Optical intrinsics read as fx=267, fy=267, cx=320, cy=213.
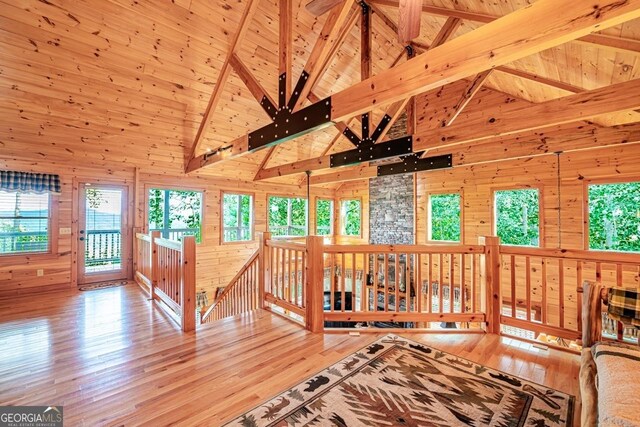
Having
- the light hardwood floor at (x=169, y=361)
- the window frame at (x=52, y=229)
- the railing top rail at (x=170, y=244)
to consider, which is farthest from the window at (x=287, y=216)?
the light hardwood floor at (x=169, y=361)

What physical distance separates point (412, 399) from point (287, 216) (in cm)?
689

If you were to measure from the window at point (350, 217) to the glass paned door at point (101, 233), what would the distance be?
21.0 feet

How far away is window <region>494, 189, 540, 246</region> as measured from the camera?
225 inches

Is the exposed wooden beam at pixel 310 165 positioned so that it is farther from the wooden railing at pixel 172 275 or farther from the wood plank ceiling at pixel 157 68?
the wooden railing at pixel 172 275

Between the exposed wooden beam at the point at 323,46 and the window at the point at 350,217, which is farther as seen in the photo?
the window at the point at 350,217

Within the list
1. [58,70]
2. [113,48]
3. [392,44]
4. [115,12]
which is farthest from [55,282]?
[392,44]

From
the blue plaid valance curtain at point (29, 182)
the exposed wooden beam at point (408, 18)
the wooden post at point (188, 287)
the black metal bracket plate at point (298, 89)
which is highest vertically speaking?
the black metal bracket plate at point (298, 89)

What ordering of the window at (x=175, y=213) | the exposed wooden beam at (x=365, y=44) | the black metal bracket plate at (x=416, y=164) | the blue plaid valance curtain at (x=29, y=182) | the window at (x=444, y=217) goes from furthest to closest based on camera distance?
1. the window at (x=444, y=217)
2. the window at (x=175, y=213)
3. the black metal bracket plate at (x=416, y=164)
4. the blue plaid valance curtain at (x=29, y=182)
5. the exposed wooden beam at (x=365, y=44)

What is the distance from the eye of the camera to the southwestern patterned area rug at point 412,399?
5.57 ft

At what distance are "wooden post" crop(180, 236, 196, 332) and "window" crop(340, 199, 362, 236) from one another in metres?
6.61

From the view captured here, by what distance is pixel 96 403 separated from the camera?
6.06 ft

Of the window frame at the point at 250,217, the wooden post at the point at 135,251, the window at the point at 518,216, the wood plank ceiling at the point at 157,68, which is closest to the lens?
the wood plank ceiling at the point at 157,68

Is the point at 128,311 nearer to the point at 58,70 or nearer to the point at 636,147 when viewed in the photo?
the point at 58,70

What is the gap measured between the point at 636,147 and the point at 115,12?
27.3 ft
